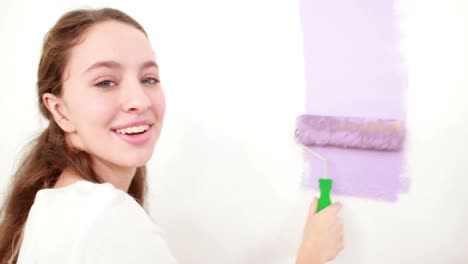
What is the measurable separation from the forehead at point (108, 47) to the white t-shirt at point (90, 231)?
21 cm

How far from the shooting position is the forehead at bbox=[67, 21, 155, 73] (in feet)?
2.31

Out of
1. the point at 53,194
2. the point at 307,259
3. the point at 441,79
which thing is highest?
the point at 441,79

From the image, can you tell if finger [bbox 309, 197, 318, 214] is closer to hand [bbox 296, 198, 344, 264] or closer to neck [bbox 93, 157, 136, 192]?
hand [bbox 296, 198, 344, 264]

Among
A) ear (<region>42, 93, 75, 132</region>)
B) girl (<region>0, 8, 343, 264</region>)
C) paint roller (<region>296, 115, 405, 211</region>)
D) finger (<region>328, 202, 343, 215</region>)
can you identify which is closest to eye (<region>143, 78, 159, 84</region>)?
girl (<region>0, 8, 343, 264</region>)

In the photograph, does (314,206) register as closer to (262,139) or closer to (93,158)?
(262,139)

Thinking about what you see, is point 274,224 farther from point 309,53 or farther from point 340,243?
point 309,53

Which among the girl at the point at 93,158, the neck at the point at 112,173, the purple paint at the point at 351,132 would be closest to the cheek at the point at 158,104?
the girl at the point at 93,158

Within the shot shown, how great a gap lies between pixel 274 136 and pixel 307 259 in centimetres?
26

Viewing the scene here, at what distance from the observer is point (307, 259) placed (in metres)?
0.79

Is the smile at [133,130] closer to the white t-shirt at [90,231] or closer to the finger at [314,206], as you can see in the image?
the white t-shirt at [90,231]

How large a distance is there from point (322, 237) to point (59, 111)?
54cm

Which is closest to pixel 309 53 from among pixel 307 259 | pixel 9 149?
pixel 307 259

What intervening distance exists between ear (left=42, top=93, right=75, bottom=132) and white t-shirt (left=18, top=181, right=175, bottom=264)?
136 mm

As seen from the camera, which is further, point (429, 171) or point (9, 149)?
point (9, 149)
